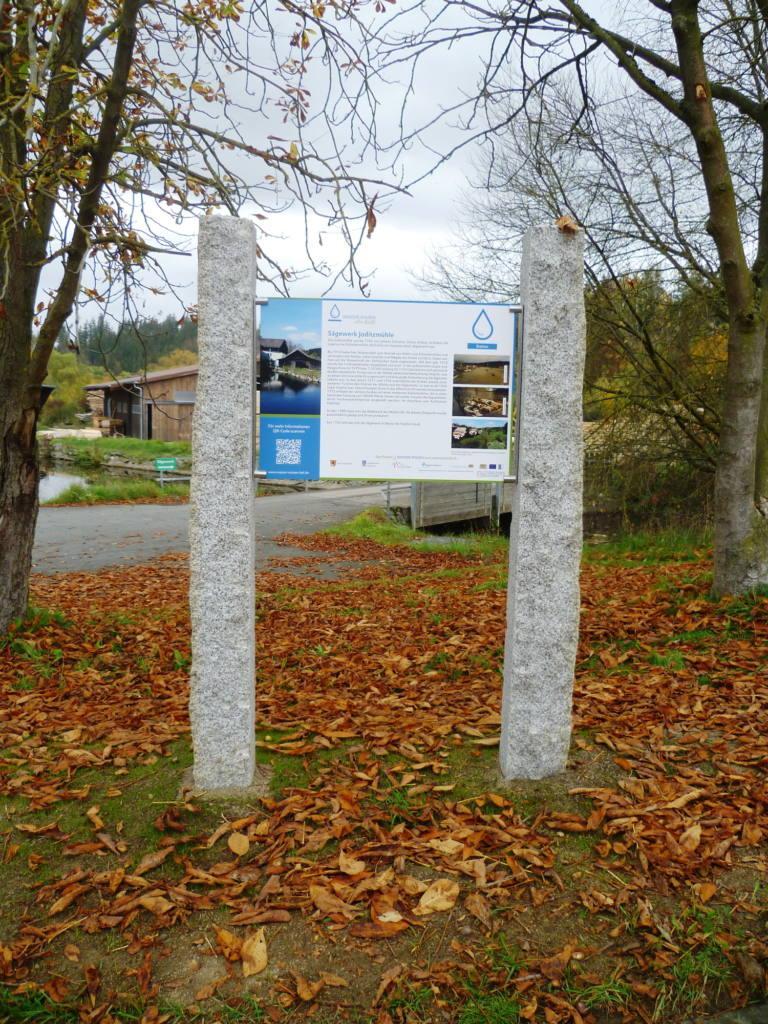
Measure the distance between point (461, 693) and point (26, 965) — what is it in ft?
9.17

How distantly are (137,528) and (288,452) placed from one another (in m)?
14.5

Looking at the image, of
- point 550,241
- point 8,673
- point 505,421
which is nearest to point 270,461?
point 505,421

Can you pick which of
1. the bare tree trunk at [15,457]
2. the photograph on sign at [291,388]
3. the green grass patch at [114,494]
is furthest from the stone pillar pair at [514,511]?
the green grass patch at [114,494]

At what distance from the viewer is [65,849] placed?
332cm

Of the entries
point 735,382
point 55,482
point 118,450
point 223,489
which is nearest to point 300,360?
point 223,489

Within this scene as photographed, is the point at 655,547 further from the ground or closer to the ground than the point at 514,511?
closer to the ground

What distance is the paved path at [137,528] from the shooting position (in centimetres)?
1345

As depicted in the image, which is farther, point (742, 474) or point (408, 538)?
point (408, 538)

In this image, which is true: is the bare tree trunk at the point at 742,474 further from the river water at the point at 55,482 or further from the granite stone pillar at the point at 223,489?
the river water at the point at 55,482

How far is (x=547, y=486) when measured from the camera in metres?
3.46

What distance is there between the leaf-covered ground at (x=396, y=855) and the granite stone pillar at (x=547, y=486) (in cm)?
48

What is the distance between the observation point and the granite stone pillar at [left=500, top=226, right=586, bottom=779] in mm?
3402

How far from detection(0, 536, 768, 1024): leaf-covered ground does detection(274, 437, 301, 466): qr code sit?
1495 mm

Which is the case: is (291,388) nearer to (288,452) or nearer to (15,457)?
(288,452)
